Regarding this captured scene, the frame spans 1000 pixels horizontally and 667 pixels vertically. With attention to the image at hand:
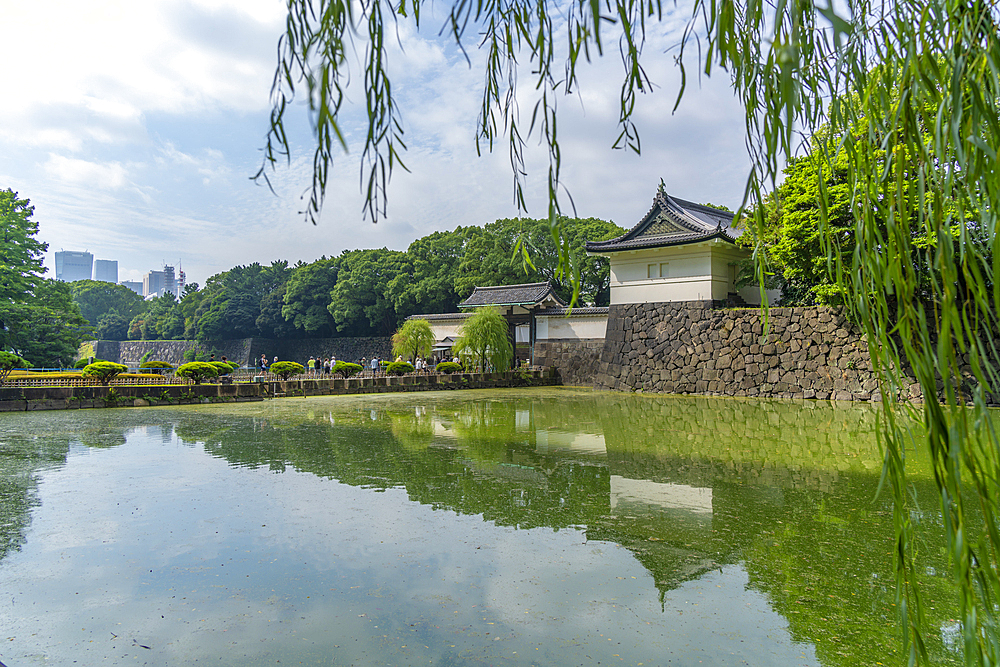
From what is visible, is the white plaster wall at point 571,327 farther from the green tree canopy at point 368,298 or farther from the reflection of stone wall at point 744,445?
the green tree canopy at point 368,298

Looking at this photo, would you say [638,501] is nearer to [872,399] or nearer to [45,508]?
[45,508]

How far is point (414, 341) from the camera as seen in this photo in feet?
63.7

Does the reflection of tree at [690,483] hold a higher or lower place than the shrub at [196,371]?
lower

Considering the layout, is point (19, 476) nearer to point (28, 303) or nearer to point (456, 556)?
point (456, 556)

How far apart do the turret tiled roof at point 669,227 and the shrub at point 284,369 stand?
27.7 ft

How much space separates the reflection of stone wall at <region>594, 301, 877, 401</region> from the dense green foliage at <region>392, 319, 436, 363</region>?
6.04 metres

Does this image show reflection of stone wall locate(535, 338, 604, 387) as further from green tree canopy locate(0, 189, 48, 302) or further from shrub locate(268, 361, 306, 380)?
green tree canopy locate(0, 189, 48, 302)

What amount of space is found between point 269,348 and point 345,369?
16833 mm

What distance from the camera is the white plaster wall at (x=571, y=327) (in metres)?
17.9

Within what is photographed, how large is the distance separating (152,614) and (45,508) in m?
2.15

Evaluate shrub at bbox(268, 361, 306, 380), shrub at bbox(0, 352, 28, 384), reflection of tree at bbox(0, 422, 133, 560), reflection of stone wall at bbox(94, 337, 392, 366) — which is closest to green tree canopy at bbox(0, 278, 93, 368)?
shrub at bbox(0, 352, 28, 384)

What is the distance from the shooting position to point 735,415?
952 cm

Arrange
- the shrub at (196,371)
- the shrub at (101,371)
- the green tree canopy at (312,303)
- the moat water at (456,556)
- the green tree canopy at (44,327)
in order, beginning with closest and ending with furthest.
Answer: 1. the moat water at (456,556)
2. the shrub at (101,371)
3. the shrub at (196,371)
4. the green tree canopy at (44,327)
5. the green tree canopy at (312,303)

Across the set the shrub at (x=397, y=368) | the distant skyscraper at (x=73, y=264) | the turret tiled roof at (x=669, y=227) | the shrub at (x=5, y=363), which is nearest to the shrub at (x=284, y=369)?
the shrub at (x=397, y=368)
